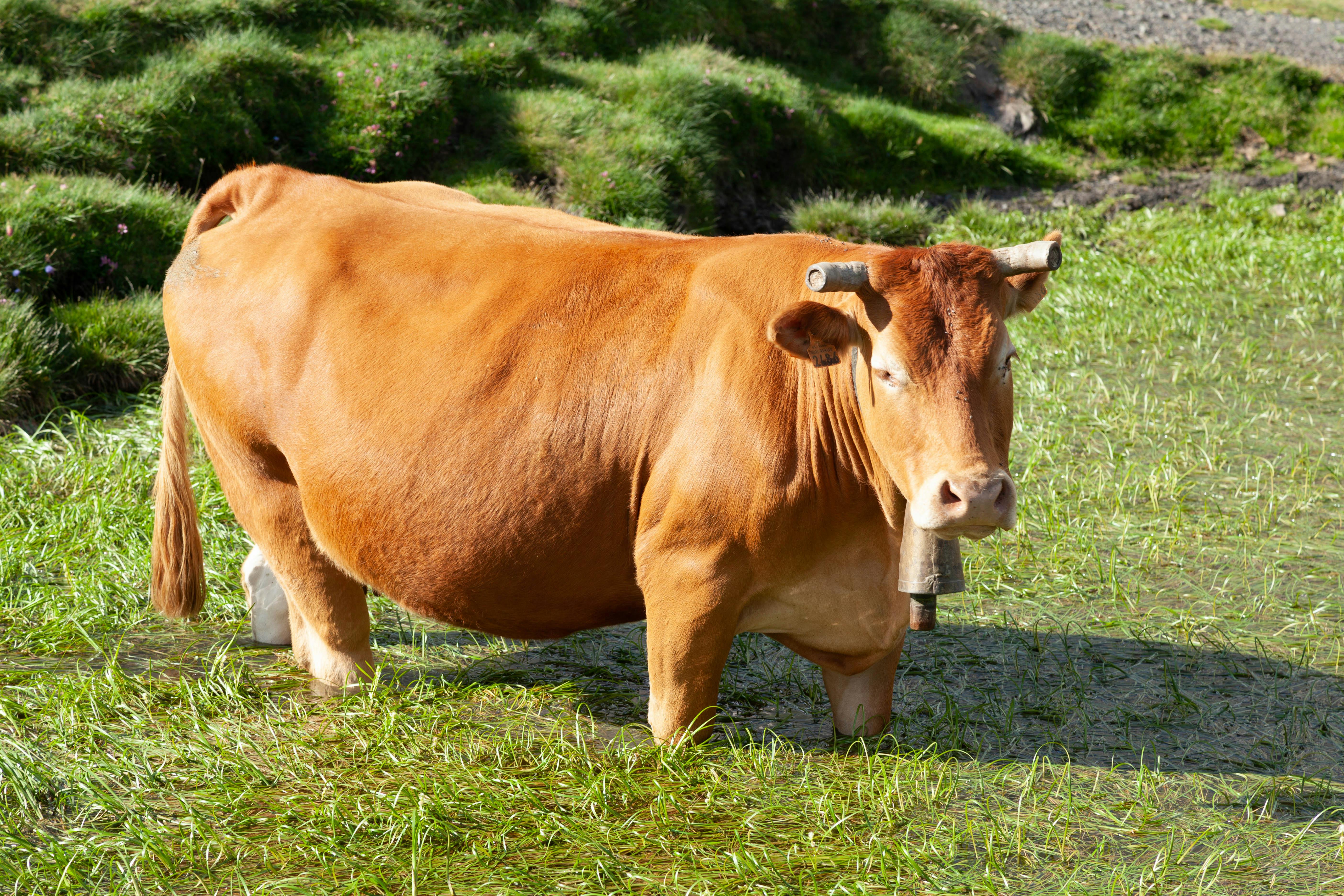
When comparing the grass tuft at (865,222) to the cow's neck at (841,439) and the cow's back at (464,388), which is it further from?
the cow's neck at (841,439)

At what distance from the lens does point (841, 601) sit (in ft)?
12.1

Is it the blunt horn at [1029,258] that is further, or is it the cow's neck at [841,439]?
the cow's neck at [841,439]

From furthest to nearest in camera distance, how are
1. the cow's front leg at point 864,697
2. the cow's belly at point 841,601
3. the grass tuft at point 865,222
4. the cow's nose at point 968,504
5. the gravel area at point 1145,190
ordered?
the gravel area at point 1145,190 → the grass tuft at point 865,222 → the cow's front leg at point 864,697 → the cow's belly at point 841,601 → the cow's nose at point 968,504

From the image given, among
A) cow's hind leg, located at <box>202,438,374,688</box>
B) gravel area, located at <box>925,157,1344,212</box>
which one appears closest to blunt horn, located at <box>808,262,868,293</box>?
cow's hind leg, located at <box>202,438,374,688</box>

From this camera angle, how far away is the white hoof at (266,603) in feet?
16.1

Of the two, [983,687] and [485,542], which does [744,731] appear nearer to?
[983,687]

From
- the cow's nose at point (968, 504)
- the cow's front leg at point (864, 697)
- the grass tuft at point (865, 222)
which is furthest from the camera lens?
the grass tuft at point (865, 222)

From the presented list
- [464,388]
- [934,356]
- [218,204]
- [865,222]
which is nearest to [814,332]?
[934,356]

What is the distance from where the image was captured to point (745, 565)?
3.57m

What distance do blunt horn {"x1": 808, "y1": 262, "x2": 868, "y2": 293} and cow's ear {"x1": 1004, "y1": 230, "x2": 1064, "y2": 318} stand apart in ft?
1.62

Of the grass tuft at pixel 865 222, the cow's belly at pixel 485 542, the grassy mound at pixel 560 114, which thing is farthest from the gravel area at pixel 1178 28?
the cow's belly at pixel 485 542

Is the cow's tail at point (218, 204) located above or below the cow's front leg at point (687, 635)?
above

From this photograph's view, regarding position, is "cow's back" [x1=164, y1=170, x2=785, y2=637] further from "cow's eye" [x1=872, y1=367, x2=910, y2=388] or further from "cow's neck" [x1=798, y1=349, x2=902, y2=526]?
"cow's eye" [x1=872, y1=367, x2=910, y2=388]

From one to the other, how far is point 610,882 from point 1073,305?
6.97 metres
